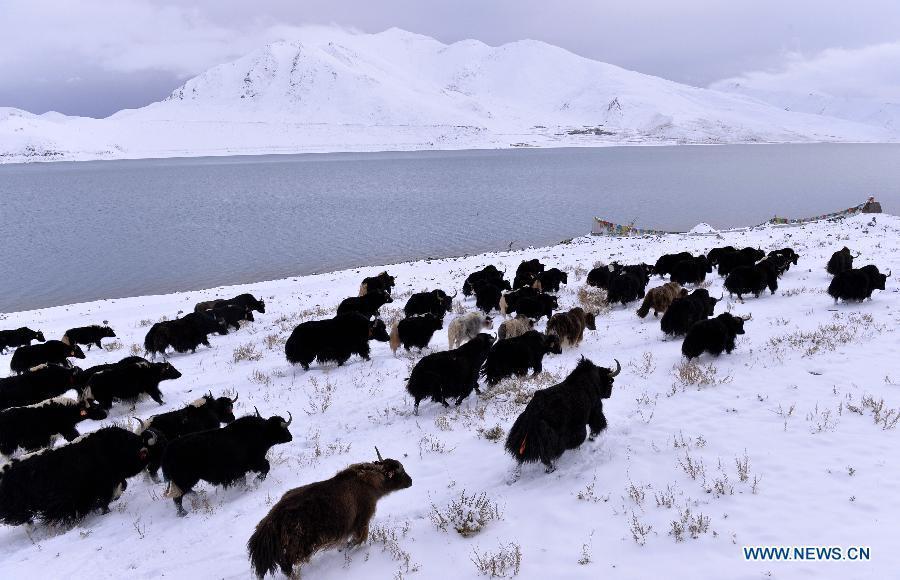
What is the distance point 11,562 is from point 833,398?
34.2 feet

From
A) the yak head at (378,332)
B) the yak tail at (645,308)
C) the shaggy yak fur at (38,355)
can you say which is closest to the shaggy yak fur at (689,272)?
the yak tail at (645,308)

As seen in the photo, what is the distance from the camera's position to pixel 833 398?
296 inches

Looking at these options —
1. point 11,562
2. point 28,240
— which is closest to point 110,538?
point 11,562

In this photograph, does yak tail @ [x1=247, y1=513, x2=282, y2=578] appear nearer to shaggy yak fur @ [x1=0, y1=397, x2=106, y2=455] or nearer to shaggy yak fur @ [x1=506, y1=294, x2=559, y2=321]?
shaggy yak fur @ [x1=0, y1=397, x2=106, y2=455]

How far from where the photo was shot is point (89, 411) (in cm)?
884

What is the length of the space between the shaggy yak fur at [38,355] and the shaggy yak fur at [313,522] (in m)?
10.9

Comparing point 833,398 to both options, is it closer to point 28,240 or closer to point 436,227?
point 436,227

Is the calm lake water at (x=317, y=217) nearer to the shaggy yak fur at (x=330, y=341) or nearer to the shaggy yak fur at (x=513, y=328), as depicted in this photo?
the shaggy yak fur at (x=330, y=341)

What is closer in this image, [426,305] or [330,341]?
[330,341]

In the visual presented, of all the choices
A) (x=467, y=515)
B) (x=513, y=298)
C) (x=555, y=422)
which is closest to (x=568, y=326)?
(x=513, y=298)

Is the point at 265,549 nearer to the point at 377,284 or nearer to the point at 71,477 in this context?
the point at 71,477

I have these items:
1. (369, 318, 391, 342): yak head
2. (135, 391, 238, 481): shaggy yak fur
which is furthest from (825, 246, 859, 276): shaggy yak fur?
(135, 391, 238, 481): shaggy yak fur

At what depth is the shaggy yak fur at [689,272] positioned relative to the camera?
58.8ft

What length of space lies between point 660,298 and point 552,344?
460 centimetres
